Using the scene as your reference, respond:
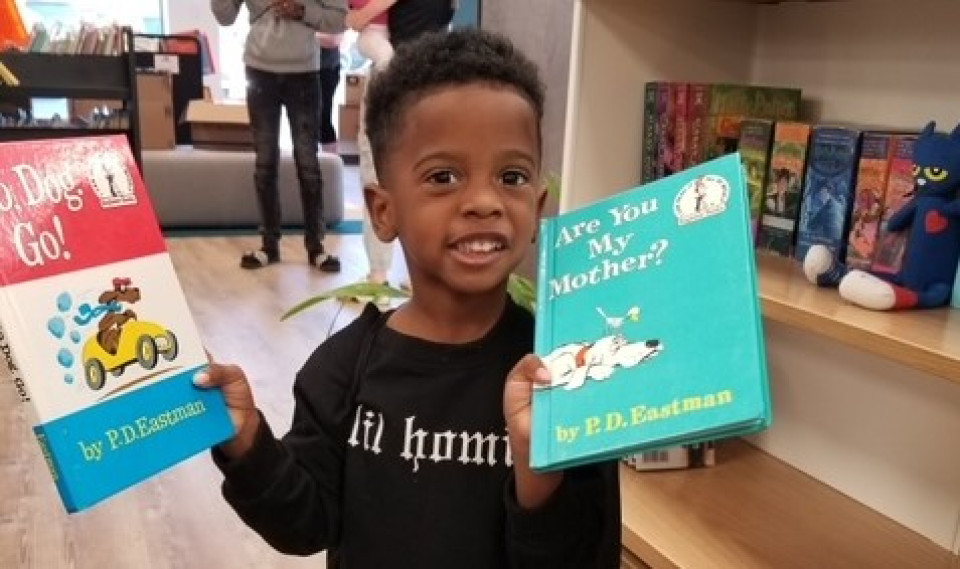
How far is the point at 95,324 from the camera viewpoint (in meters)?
0.62

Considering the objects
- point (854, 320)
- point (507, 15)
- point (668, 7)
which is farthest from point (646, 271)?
point (507, 15)

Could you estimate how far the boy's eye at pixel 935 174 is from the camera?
92 centimetres

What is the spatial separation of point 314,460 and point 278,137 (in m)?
2.87

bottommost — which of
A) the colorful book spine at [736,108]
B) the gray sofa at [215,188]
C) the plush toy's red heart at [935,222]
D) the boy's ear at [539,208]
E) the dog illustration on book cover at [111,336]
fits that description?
the gray sofa at [215,188]

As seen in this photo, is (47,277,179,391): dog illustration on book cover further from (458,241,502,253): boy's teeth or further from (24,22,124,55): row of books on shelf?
(24,22,124,55): row of books on shelf

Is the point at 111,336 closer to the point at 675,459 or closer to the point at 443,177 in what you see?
the point at 443,177

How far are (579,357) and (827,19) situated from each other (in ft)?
3.05

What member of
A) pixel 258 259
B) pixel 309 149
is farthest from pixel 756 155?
pixel 258 259

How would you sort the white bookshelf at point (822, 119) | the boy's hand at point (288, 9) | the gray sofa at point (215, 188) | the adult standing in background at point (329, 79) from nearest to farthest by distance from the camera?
the white bookshelf at point (822, 119)
the boy's hand at point (288, 9)
the gray sofa at point (215, 188)
the adult standing in background at point (329, 79)

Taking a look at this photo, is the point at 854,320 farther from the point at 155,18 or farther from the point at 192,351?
the point at 155,18

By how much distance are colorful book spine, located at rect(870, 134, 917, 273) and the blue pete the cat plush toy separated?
0.02 meters

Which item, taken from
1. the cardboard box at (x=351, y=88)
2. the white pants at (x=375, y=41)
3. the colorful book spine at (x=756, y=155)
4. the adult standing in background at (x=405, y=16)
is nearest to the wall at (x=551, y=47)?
the adult standing in background at (x=405, y=16)

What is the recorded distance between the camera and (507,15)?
8.67 feet

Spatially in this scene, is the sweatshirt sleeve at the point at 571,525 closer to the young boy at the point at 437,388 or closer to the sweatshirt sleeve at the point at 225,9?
the young boy at the point at 437,388
